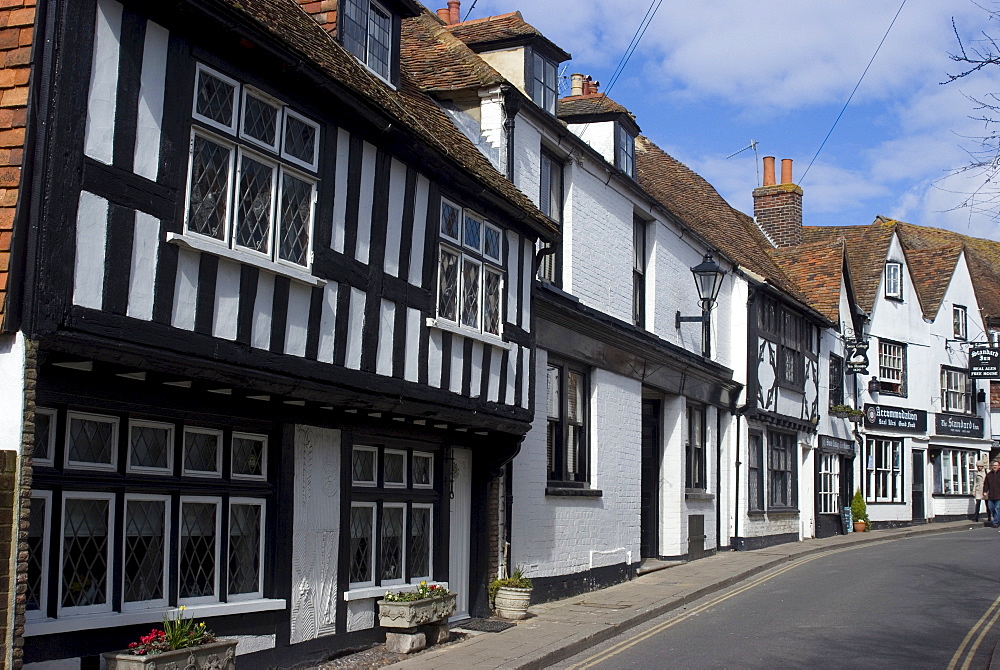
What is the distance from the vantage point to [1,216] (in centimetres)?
652

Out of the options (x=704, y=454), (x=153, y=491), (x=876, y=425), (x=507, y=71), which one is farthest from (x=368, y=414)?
(x=876, y=425)

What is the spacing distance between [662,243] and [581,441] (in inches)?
192

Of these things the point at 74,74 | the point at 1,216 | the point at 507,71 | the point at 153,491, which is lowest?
the point at 153,491

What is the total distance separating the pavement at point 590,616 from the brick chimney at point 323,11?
21.5ft

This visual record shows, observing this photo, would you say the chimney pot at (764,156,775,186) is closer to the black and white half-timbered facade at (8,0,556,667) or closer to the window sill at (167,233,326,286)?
the black and white half-timbered facade at (8,0,556,667)

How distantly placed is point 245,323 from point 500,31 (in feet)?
29.9

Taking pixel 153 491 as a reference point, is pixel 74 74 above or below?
above

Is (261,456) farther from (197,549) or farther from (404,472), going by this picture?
(404,472)

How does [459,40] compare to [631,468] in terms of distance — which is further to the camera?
[631,468]

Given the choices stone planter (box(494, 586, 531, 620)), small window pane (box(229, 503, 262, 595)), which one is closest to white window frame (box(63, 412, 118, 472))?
small window pane (box(229, 503, 262, 595))

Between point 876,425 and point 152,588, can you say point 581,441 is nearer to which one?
point 152,588

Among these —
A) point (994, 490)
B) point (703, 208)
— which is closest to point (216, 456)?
point (703, 208)

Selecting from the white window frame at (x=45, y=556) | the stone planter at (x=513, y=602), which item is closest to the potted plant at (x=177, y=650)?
the white window frame at (x=45, y=556)

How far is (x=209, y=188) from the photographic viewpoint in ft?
25.9
